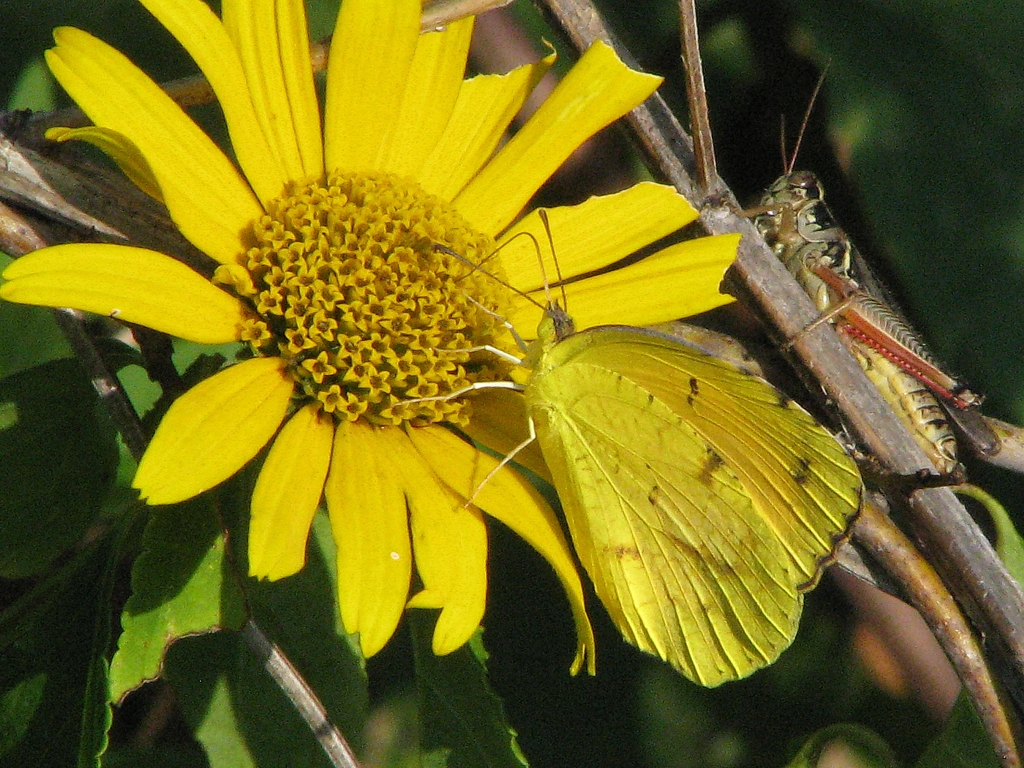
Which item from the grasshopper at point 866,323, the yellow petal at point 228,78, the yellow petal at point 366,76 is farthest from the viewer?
the grasshopper at point 866,323

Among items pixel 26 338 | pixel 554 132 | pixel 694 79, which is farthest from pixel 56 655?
pixel 694 79

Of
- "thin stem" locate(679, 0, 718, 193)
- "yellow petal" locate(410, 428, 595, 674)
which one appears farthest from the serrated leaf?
Result: "thin stem" locate(679, 0, 718, 193)

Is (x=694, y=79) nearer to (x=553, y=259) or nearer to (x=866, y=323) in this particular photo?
(x=553, y=259)

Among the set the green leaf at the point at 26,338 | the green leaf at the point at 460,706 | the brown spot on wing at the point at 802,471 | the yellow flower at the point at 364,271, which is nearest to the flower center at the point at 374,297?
the yellow flower at the point at 364,271

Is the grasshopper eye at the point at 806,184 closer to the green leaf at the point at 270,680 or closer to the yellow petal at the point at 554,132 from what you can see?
the yellow petal at the point at 554,132

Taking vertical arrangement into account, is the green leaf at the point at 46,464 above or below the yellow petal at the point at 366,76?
below
